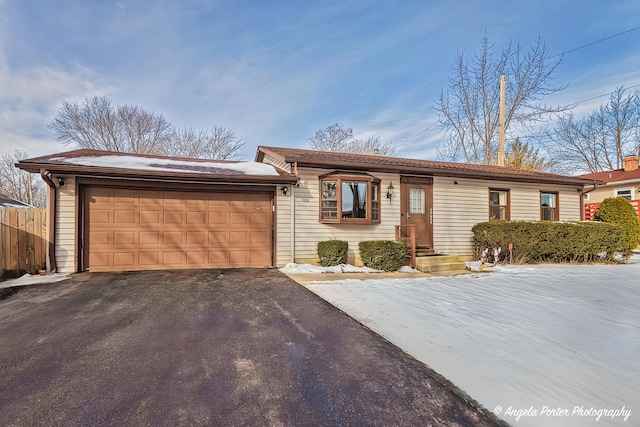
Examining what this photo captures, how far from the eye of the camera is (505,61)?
16.7 metres

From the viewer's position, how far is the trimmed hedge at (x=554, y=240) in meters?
8.08

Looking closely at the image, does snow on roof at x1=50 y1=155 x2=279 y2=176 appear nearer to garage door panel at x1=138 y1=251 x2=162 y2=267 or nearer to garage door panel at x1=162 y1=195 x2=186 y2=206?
garage door panel at x1=162 y1=195 x2=186 y2=206

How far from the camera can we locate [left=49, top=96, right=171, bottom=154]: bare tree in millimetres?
18875

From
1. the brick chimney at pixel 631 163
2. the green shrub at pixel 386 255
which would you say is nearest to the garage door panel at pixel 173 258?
the green shrub at pixel 386 255

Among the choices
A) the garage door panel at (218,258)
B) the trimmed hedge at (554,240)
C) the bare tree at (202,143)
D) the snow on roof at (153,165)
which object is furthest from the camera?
the bare tree at (202,143)

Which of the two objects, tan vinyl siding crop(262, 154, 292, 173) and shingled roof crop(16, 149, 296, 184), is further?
tan vinyl siding crop(262, 154, 292, 173)

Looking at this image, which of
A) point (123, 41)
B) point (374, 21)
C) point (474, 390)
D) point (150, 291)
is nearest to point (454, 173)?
point (374, 21)

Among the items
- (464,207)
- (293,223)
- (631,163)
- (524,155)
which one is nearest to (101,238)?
(293,223)

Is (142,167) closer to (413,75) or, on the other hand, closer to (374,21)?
(374,21)

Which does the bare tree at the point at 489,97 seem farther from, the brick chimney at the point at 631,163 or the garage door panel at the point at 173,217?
the garage door panel at the point at 173,217

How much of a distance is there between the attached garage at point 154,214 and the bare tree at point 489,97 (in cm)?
1614

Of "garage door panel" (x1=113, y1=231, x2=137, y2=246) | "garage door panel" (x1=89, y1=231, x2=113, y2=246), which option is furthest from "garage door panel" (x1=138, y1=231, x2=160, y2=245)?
"garage door panel" (x1=89, y1=231, x2=113, y2=246)

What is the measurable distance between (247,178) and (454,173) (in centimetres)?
605

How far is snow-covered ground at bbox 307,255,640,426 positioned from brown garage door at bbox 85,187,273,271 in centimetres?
275
